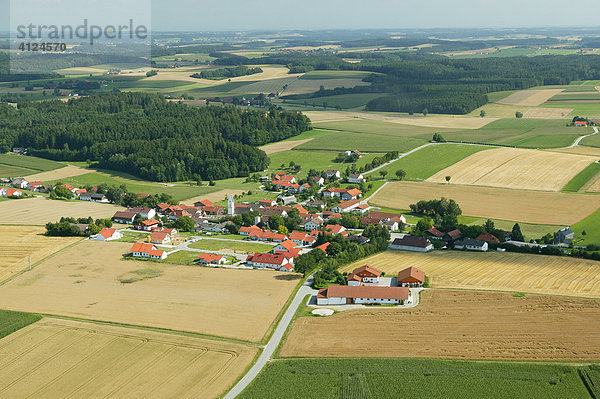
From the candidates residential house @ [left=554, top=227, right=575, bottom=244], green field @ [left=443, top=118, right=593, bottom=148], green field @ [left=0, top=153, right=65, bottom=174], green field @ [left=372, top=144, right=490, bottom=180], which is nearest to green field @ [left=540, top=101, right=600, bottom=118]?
green field @ [left=443, top=118, right=593, bottom=148]

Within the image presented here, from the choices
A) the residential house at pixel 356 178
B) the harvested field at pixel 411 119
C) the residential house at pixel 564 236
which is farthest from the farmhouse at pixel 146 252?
the harvested field at pixel 411 119

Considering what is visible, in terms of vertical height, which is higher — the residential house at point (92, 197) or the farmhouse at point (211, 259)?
the farmhouse at point (211, 259)

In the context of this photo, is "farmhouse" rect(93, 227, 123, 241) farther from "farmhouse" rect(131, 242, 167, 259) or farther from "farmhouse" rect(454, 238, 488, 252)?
"farmhouse" rect(454, 238, 488, 252)

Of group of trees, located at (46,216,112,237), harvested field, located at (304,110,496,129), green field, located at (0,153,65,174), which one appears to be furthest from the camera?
harvested field, located at (304,110,496,129)

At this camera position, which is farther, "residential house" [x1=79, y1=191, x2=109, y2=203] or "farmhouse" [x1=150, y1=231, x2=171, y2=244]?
"residential house" [x1=79, y1=191, x2=109, y2=203]

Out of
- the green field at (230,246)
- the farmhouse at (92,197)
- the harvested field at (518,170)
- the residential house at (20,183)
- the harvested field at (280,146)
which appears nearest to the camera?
the green field at (230,246)

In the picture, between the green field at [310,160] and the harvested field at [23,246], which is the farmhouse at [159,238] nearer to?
the harvested field at [23,246]
